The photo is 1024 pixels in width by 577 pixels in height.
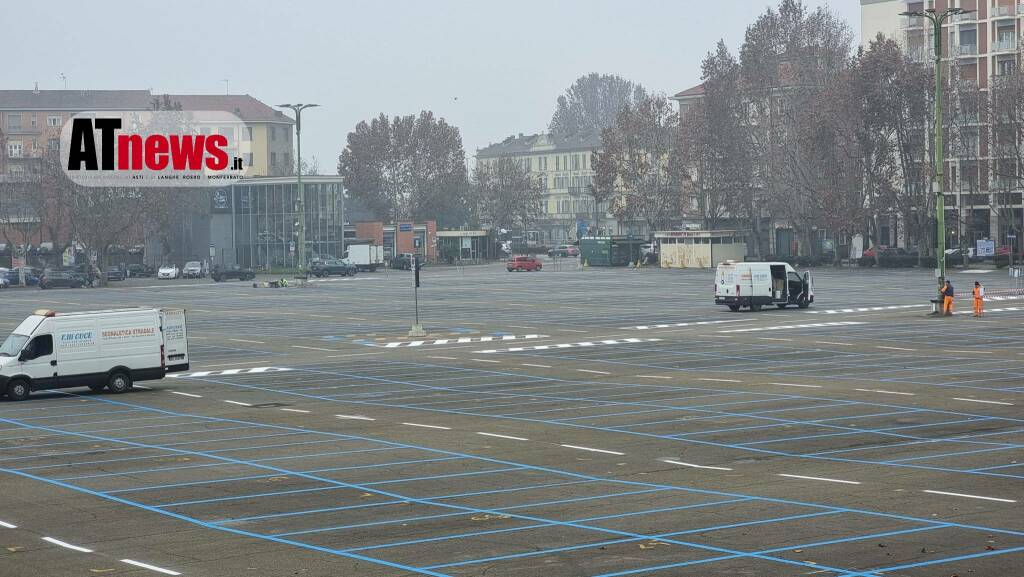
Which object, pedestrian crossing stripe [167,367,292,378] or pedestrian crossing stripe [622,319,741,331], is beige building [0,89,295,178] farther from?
pedestrian crossing stripe [167,367,292,378]

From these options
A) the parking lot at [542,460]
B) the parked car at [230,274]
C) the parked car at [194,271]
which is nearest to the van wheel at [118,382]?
the parking lot at [542,460]

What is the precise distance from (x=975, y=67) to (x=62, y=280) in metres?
84.0

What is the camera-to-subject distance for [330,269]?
11194 cm

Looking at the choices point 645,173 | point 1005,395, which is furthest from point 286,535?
point 645,173

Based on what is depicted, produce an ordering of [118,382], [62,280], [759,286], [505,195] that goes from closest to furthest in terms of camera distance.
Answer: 1. [118,382]
2. [759,286]
3. [62,280]
4. [505,195]

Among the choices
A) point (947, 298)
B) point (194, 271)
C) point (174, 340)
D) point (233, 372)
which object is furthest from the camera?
point (194, 271)

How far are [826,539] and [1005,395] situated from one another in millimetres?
14897

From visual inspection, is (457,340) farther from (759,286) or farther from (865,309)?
(865,309)

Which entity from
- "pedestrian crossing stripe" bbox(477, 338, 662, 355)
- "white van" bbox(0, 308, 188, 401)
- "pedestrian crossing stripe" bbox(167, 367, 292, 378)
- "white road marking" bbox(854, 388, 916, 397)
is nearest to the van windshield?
"white van" bbox(0, 308, 188, 401)

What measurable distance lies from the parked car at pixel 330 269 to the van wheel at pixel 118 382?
78795mm

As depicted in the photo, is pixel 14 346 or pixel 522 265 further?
pixel 522 265

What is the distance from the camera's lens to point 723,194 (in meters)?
122

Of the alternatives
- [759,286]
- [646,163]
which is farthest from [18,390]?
[646,163]

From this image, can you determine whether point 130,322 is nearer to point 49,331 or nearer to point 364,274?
point 49,331
